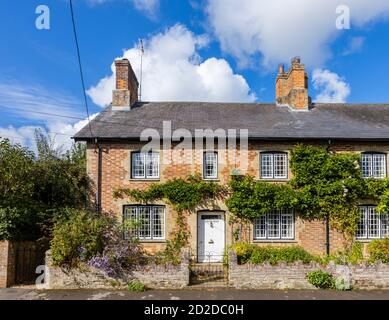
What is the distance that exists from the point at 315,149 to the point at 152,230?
311 inches

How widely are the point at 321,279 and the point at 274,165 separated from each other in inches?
230

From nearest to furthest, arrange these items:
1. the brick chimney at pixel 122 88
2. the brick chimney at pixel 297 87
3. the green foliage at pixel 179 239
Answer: the green foliage at pixel 179 239, the brick chimney at pixel 122 88, the brick chimney at pixel 297 87

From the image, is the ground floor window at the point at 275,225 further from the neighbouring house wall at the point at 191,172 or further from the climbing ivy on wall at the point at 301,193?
the climbing ivy on wall at the point at 301,193

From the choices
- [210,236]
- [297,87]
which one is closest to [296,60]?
[297,87]

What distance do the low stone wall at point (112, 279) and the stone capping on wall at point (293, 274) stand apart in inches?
68.5

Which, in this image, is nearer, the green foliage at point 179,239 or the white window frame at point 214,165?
the green foliage at point 179,239

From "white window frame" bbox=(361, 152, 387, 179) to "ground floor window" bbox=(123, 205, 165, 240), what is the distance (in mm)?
9060

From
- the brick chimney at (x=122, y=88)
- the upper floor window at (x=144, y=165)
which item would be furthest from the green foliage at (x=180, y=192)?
the brick chimney at (x=122, y=88)

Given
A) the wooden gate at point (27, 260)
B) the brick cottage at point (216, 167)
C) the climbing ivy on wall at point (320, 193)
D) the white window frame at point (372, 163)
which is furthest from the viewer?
the white window frame at point (372, 163)

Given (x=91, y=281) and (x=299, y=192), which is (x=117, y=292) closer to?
(x=91, y=281)

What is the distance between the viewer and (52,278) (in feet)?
40.3

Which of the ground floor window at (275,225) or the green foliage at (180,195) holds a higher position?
the green foliage at (180,195)

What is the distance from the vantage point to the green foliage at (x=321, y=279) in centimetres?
1231

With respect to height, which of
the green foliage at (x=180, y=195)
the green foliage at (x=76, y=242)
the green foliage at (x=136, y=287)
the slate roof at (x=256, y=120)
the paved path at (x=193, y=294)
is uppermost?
the slate roof at (x=256, y=120)
